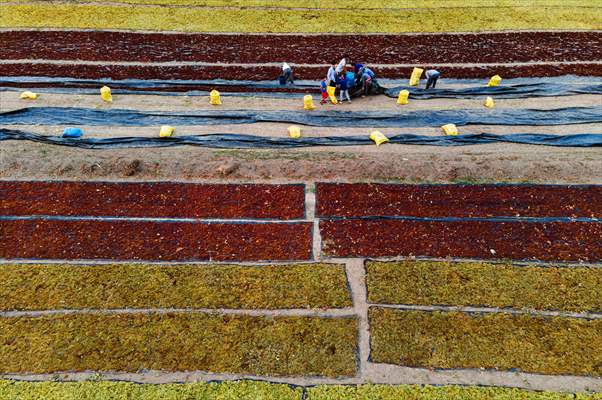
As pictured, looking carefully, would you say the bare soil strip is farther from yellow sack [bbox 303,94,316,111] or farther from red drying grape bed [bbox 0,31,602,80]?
yellow sack [bbox 303,94,316,111]

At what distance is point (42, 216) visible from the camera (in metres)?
9.90

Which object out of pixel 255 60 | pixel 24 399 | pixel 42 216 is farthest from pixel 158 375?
pixel 255 60

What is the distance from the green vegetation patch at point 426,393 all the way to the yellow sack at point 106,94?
39.4ft

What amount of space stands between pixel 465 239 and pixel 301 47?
12354 millimetres

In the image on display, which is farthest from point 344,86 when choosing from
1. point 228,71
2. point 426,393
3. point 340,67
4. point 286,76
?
point 426,393

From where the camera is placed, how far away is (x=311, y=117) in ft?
44.2

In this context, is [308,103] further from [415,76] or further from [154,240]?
[154,240]

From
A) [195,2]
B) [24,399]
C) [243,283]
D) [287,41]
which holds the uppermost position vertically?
[195,2]

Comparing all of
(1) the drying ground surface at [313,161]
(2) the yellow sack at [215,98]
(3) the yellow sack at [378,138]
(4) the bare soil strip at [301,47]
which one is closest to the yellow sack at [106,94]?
(1) the drying ground surface at [313,161]

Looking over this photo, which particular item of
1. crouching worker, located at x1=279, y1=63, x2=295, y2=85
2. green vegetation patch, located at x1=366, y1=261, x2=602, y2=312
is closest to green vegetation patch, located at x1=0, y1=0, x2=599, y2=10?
crouching worker, located at x1=279, y1=63, x2=295, y2=85

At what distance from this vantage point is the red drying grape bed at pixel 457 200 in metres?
10.0

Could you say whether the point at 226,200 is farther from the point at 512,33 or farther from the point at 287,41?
the point at 512,33

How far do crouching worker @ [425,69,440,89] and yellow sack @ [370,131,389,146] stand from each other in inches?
Answer: 152

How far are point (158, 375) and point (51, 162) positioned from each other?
756 centimetres
